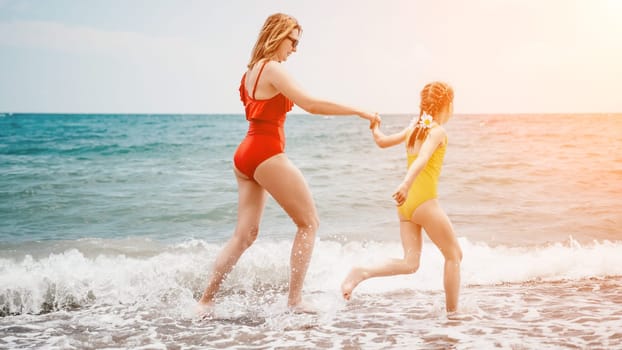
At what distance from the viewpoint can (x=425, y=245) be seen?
8023 millimetres

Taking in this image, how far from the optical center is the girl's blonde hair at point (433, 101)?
14.3 ft

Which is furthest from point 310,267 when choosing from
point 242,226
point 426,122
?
point 426,122

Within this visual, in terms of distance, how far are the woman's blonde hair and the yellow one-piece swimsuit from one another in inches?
50.9

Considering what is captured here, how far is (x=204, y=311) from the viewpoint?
185 inches

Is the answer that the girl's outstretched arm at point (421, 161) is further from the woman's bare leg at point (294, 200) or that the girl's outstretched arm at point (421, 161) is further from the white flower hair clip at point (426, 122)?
the woman's bare leg at point (294, 200)

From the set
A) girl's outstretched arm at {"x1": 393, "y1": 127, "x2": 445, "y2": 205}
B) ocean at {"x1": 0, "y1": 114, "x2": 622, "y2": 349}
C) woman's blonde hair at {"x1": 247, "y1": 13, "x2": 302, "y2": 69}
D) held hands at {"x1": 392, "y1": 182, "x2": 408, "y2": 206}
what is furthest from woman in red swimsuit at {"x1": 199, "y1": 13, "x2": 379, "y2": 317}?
ocean at {"x1": 0, "y1": 114, "x2": 622, "y2": 349}

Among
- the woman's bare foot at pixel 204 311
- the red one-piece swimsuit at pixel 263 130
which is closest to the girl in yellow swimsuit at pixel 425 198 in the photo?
the red one-piece swimsuit at pixel 263 130

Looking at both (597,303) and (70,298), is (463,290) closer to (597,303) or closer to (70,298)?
(597,303)

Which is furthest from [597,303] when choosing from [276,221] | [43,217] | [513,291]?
[43,217]

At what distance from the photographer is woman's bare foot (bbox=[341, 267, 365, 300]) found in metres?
4.30

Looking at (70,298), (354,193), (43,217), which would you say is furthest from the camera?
(354,193)

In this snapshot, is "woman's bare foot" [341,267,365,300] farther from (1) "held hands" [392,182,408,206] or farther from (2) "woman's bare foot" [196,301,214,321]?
(2) "woman's bare foot" [196,301,214,321]

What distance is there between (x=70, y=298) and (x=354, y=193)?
7.90 m

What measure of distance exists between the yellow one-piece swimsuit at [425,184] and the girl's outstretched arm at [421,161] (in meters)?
0.12
